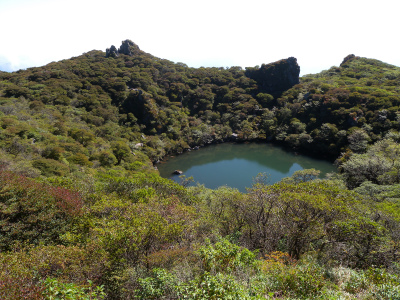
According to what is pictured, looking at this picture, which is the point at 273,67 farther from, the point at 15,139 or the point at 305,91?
the point at 15,139

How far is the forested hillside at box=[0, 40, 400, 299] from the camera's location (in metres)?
6.31

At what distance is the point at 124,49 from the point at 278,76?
184ft

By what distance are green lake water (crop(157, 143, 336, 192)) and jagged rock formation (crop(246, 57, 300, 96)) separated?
1083 inches

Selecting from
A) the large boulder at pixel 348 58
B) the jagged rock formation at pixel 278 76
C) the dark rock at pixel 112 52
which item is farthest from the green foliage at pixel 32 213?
the large boulder at pixel 348 58

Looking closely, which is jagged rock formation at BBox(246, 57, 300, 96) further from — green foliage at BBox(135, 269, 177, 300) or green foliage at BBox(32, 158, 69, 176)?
green foliage at BBox(135, 269, 177, 300)

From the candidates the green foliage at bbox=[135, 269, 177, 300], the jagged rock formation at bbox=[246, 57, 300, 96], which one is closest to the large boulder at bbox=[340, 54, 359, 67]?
the jagged rock formation at bbox=[246, 57, 300, 96]

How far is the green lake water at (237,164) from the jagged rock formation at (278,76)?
27514 millimetres

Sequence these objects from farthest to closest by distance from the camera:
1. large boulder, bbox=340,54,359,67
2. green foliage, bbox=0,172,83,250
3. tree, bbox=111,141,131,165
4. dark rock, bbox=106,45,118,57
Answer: large boulder, bbox=340,54,359,67, dark rock, bbox=106,45,118,57, tree, bbox=111,141,131,165, green foliage, bbox=0,172,83,250

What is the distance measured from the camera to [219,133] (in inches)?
2345

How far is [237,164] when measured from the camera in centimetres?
4459

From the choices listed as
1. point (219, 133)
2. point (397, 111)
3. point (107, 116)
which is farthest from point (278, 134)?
point (107, 116)

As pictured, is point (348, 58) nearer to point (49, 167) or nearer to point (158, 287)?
point (49, 167)

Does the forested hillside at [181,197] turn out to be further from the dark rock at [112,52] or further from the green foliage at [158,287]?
the dark rock at [112,52]

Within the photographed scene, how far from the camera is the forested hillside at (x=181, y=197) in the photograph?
631cm
